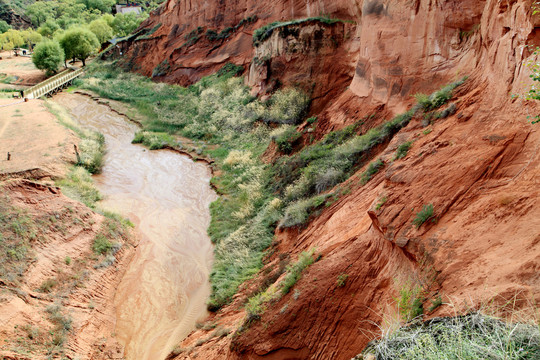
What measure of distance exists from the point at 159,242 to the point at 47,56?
37.4 meters

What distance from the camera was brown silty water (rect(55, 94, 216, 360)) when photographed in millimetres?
10289

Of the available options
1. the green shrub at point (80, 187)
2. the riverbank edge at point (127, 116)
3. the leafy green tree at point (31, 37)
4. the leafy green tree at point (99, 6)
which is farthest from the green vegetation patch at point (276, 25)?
the leafy green tree at point (99, 6)

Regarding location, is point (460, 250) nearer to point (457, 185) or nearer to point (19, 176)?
point (457, 185)

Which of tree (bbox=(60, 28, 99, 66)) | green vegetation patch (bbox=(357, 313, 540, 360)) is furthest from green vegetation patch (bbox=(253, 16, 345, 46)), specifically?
tree (bbox=(60, 28, 99, 66))

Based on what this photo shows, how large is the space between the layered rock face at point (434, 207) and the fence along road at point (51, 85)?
3002 cm

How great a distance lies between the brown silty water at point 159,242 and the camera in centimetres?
1029

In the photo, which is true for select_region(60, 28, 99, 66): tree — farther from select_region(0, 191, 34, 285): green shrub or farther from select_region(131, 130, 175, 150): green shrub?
select_region(0, 191, 34, 285): green shrub

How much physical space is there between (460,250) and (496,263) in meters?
0.67

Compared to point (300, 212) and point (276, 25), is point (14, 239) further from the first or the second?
point (276, 25)

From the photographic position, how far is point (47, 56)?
40.7 m

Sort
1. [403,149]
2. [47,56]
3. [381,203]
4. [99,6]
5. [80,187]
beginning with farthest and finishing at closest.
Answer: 1. [99,6]
2. [47,56]
3. [80,187]
4. [403,149]
5. [381,203]

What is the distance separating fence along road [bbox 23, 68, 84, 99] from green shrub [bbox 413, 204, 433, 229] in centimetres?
3353

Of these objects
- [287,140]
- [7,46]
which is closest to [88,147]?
[287,140]

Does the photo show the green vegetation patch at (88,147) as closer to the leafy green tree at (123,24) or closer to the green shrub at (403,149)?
the green shrub at (403,149)
